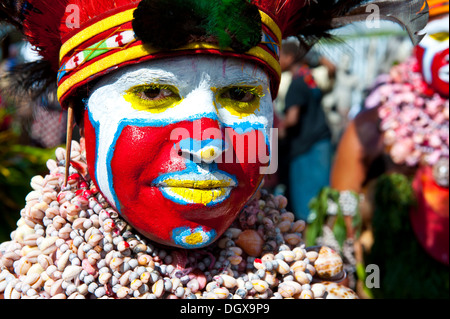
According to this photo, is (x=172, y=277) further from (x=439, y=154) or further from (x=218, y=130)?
→ (x=439, y=154)

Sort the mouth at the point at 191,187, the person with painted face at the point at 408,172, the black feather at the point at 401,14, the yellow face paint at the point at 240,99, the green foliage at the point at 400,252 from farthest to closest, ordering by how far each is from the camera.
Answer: the green foliage at the point at 400,252, the person with painted face at the point at 408,172, the black feather at the point at 401,14, the yellow face paint at the point at 240,99, the mouth at the point at 191,187

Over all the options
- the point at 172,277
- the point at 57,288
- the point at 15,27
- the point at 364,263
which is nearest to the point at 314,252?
the point at 172,277

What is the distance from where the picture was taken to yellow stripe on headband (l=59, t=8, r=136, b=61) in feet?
5.71

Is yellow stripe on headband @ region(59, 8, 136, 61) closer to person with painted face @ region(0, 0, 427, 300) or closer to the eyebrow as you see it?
person with painted face @ region(0, 0, 427, 300)

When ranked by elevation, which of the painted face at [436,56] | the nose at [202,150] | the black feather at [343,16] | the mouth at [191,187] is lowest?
the mouth at [191,187]

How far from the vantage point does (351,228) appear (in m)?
3.97

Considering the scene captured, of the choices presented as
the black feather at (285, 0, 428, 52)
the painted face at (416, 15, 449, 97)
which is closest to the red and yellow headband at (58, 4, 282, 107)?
the black feather at (285, 0, 428, 52)

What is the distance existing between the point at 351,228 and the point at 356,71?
5.45 meters

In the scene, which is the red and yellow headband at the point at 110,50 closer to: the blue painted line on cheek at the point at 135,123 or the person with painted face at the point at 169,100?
the person with painted face at the point at 169,100

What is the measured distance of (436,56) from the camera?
11.1 ft

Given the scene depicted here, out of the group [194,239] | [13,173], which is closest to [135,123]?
[194,239]

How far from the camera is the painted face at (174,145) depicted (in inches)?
69.6

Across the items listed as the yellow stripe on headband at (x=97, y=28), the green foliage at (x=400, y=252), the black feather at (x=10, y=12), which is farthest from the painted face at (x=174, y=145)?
the green foliage at (x=400, y=252)

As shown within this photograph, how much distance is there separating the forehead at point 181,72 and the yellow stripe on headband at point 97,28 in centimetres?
14
